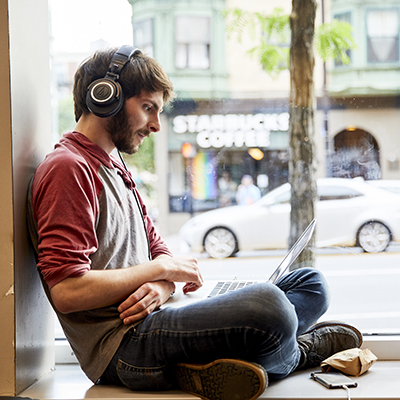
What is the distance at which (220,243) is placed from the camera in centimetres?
169

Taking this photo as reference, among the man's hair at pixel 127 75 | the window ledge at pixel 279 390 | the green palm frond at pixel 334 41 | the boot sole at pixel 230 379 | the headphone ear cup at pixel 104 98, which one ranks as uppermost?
the green palm frond at pixel 334 41

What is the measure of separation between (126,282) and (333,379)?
620 mm

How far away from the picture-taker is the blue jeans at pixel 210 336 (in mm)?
939

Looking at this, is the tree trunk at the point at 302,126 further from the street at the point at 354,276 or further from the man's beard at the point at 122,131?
the man's beard at the point at 122,131

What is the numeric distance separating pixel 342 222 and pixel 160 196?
71cm

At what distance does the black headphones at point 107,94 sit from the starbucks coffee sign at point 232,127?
0.60m

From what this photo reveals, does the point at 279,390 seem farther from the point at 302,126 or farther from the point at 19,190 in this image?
the point at 302,126

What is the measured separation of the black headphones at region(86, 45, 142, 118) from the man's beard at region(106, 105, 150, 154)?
0.15 ft

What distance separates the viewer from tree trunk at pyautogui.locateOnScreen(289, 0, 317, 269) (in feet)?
5.38

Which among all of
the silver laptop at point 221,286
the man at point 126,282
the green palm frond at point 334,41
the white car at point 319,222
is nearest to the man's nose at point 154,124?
the man at point 126,282

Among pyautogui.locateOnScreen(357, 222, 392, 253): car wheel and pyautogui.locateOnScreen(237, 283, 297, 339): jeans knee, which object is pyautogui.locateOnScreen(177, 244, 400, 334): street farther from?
pyautogui.locateOnScreen(237, 283, 297, 339): jeans knee

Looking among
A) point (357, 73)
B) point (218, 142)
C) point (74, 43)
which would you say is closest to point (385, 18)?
point (357, 73)

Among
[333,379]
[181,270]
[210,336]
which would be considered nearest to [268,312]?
[210,336]

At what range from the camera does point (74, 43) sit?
5.47 feet
